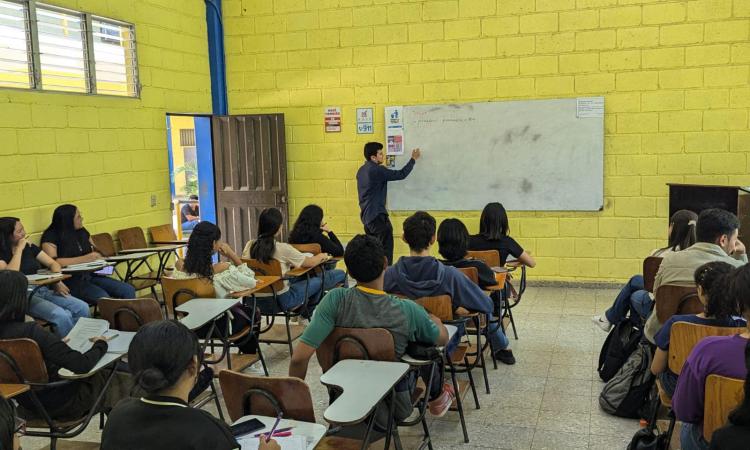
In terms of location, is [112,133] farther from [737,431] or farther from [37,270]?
[737,431]

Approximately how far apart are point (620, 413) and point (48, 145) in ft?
15.0

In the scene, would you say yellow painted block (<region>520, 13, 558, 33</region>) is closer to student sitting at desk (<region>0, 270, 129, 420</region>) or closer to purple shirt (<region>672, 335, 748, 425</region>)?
purple shirt (<region>672, 335, 748, 425</region>)

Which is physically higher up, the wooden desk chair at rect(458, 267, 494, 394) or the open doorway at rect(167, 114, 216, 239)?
the open doorway at rect(167, 114, 216, 239)

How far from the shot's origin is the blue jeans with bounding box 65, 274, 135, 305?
197 inches

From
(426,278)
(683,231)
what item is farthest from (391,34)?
(426,278)

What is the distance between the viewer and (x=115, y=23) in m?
6.00

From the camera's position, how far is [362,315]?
8.42ft

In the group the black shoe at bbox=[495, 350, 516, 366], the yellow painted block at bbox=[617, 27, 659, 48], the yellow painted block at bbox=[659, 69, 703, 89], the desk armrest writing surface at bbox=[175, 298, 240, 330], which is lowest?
the black shoe at bbox=[495, 350, 516, 366]

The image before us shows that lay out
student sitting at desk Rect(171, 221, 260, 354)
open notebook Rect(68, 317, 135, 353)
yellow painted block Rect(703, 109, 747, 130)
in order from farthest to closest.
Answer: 1. yellow painted block Rect(703, 109, 747, 130)
2. student sitting at desk Rect(171, 221, 260, 354)
3. open notebook Rect(68, 317, 135, 353)

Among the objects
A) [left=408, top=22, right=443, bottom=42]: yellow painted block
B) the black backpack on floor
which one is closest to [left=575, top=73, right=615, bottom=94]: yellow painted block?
[left=408, top=22, right=443, bottom=42]: yellow painted block

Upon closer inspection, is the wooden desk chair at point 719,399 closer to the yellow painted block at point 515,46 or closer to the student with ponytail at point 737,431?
the student with ponytail at point 737,431

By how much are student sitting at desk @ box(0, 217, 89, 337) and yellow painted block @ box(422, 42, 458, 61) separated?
395 cm

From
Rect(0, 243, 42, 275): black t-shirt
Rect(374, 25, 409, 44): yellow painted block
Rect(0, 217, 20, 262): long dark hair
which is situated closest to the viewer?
Rect(0, 217, 20, 262): long dark hair

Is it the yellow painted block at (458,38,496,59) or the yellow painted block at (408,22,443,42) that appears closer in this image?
the yellow painted block at (458,38,496,59)
